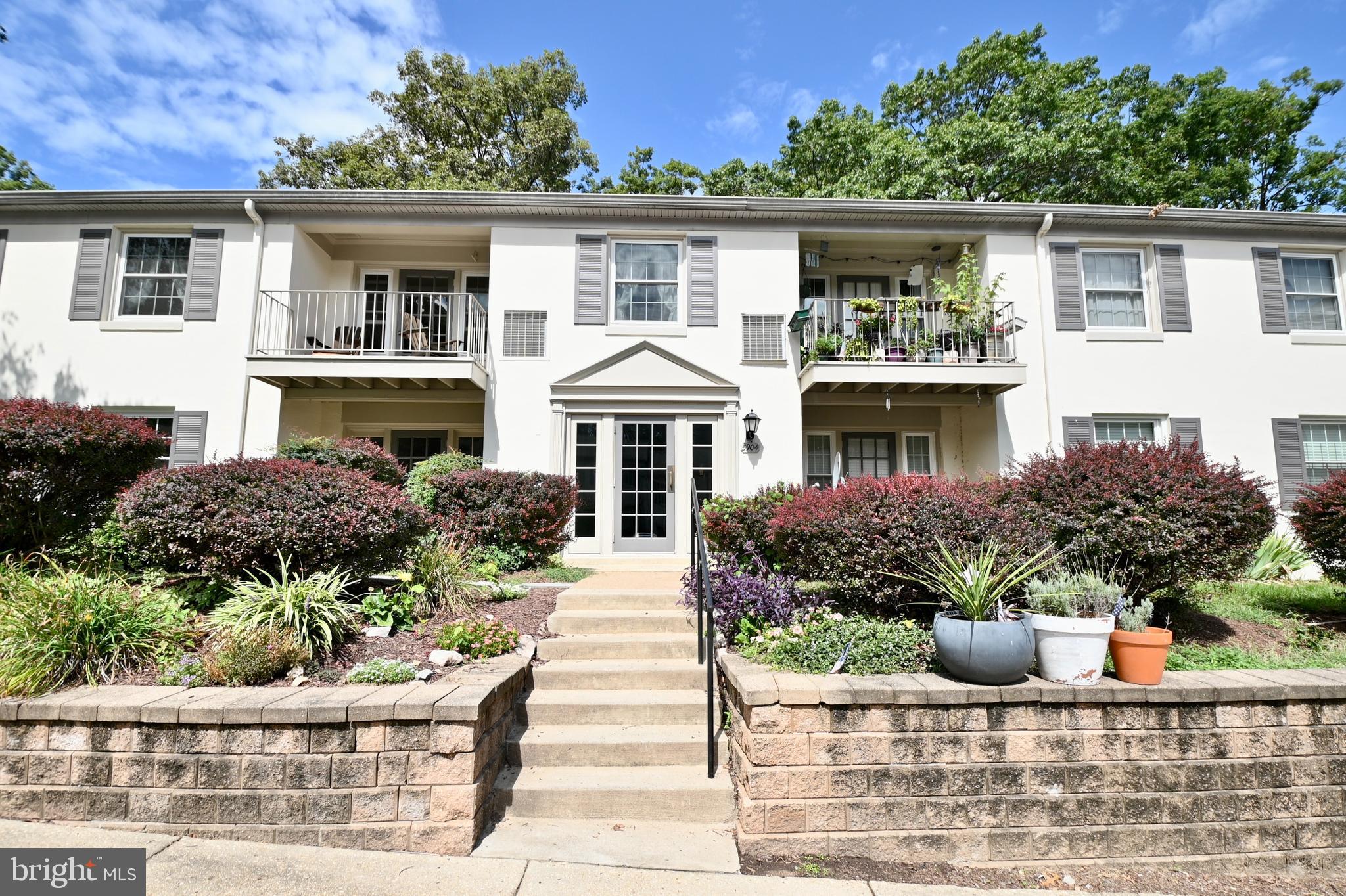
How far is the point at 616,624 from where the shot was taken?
5.18 metres

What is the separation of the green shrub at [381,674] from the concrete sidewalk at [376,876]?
0.86 metres

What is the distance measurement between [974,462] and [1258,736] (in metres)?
7.48

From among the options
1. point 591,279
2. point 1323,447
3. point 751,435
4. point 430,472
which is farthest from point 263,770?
point 1323,447

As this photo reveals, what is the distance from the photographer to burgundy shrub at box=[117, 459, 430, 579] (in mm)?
4523

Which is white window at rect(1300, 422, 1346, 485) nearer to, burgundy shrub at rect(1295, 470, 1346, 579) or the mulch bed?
burgundy shrub at rect(1295, 470, 1346, 579)

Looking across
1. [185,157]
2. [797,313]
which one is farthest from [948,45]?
[185,157]

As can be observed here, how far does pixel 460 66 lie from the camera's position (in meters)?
19.0

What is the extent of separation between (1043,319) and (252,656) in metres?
11.2

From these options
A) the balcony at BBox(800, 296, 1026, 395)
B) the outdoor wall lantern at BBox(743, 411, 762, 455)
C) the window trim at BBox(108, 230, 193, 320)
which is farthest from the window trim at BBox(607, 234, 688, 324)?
the window trim at BBox(108, 230, 193, 320)

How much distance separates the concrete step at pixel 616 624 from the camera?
16.8 ft

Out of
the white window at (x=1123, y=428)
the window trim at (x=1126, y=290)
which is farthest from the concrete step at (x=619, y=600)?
the window trim at (x=1126, y=290)

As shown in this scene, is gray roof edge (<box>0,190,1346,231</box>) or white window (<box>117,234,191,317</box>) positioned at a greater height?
gray roof edge (<box>0,190,1346,231</box>)

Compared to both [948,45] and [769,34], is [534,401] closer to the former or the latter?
[769,34]

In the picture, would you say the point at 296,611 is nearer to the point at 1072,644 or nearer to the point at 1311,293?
the point at 1072,644
